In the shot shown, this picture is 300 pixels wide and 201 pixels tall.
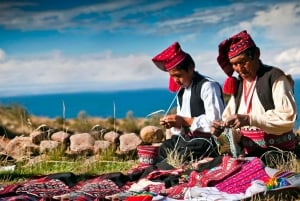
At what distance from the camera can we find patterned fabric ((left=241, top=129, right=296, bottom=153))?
5.15 meters

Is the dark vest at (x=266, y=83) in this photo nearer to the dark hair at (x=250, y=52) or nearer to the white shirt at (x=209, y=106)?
the dark hair at (x=250, y=52)

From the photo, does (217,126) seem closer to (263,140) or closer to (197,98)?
(263,140)

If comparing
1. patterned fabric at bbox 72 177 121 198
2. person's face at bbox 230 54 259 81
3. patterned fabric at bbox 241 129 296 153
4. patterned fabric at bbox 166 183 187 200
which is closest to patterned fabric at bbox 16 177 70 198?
patterned fabric at bbox 72 177 121 198

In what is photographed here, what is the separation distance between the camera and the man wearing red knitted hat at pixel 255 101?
493 centimetres

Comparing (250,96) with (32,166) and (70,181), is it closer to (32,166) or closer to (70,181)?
(70,181)

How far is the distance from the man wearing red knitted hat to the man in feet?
0.44

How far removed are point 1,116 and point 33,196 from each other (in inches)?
221

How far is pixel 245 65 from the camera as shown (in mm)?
5078

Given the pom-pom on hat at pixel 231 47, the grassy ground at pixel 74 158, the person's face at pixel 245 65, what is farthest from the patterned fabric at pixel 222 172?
the pom-pom on hat at pixel 231 47

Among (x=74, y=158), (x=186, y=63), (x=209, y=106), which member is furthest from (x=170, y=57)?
(x=74, y=158)

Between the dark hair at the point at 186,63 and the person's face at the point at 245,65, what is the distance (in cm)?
44

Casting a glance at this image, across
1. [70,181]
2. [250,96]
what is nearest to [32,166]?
[70,181]

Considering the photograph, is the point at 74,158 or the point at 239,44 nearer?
the point at 239,44

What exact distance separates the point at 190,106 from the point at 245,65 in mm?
679
